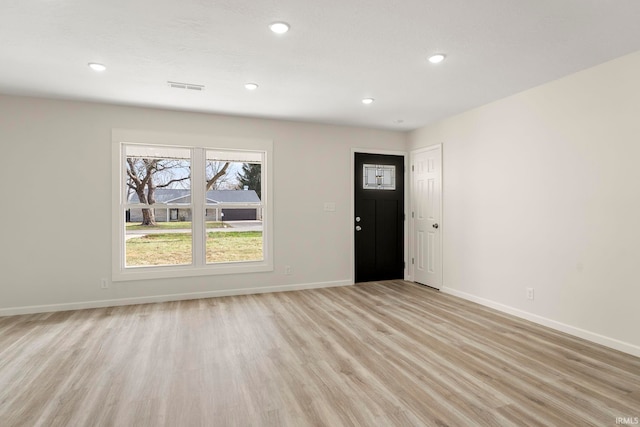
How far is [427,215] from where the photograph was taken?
540 cm

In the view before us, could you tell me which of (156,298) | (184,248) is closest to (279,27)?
(184,248)

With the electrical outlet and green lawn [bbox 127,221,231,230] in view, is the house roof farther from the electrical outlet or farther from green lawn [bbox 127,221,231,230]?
the electrical outlet

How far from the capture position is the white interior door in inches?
202

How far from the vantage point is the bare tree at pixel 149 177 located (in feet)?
15.0

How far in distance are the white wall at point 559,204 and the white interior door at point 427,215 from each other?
0.37 meters

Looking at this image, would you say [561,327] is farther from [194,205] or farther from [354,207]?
[194,205]

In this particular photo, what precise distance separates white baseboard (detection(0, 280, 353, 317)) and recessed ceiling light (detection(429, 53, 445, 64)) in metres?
3.55

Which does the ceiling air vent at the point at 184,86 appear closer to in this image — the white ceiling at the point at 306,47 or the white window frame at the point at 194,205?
the white ceiling at the point at 306,47

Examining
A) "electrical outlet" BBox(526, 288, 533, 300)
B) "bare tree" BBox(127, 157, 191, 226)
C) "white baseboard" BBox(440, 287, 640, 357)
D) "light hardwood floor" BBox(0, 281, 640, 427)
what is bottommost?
"light hardwood floor" BBox(0, 281, 640, 427)

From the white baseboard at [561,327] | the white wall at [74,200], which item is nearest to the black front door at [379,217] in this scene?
the white wall at [74,200]

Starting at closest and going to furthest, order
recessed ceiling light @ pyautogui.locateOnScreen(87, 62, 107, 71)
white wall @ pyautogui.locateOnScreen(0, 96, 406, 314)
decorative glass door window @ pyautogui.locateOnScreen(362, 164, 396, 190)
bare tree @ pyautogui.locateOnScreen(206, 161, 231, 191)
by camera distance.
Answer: recessed ceiling light @ pyautogui.locateOnScreen(87, 62, 107, 71), white wall @ pyautogui.locateOnScreen(0, 96, 406, 314), bare tree @ pyautogui.locateOnScreen(206, 161, 231, 191), decorative glass door window @ pyautogui.locateOnScreen(362, 164, 396, 190)

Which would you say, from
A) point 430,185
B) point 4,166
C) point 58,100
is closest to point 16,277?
point 4,166

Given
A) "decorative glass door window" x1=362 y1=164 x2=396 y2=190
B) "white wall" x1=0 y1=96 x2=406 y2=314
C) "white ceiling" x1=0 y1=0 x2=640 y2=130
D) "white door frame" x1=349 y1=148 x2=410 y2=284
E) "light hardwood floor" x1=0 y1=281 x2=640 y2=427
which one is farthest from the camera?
"decorative glass door window" x1=362 y1=164 x2=396 y2=190

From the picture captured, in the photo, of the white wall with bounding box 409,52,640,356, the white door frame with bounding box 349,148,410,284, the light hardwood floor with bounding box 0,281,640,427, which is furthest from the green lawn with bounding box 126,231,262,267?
the white wall with bounding box 409,52,640,356
